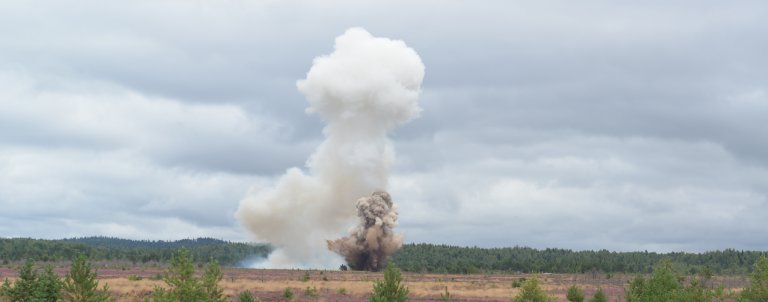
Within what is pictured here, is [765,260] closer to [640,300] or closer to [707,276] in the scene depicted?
[640,300]

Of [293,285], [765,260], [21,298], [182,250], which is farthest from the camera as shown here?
[293,285]

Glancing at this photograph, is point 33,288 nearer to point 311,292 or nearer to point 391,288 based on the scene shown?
point 391,288

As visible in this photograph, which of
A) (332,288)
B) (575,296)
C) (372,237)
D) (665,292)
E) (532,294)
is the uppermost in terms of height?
(372,237)

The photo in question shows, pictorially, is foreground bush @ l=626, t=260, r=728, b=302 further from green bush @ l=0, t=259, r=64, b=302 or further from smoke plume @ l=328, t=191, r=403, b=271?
smoke plume @ l=328, t=191, r=403, b=271

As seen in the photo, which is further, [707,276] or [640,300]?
[707,276]

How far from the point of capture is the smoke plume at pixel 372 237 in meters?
142

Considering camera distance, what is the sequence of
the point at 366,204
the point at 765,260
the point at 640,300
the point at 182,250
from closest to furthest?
1. the point at 182,250
2. the point at 640,300
3. the point at 765,260
4. the point at 366,204

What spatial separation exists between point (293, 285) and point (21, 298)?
46.7m

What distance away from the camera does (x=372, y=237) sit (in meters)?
143

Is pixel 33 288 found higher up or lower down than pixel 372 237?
lower down

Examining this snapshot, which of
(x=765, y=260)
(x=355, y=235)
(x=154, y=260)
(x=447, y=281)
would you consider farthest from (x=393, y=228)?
(x=765, y=260)

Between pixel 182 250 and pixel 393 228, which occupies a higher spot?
pixel 393 228

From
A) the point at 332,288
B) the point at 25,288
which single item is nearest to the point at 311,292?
the point at 332,288

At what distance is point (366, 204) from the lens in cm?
14100
